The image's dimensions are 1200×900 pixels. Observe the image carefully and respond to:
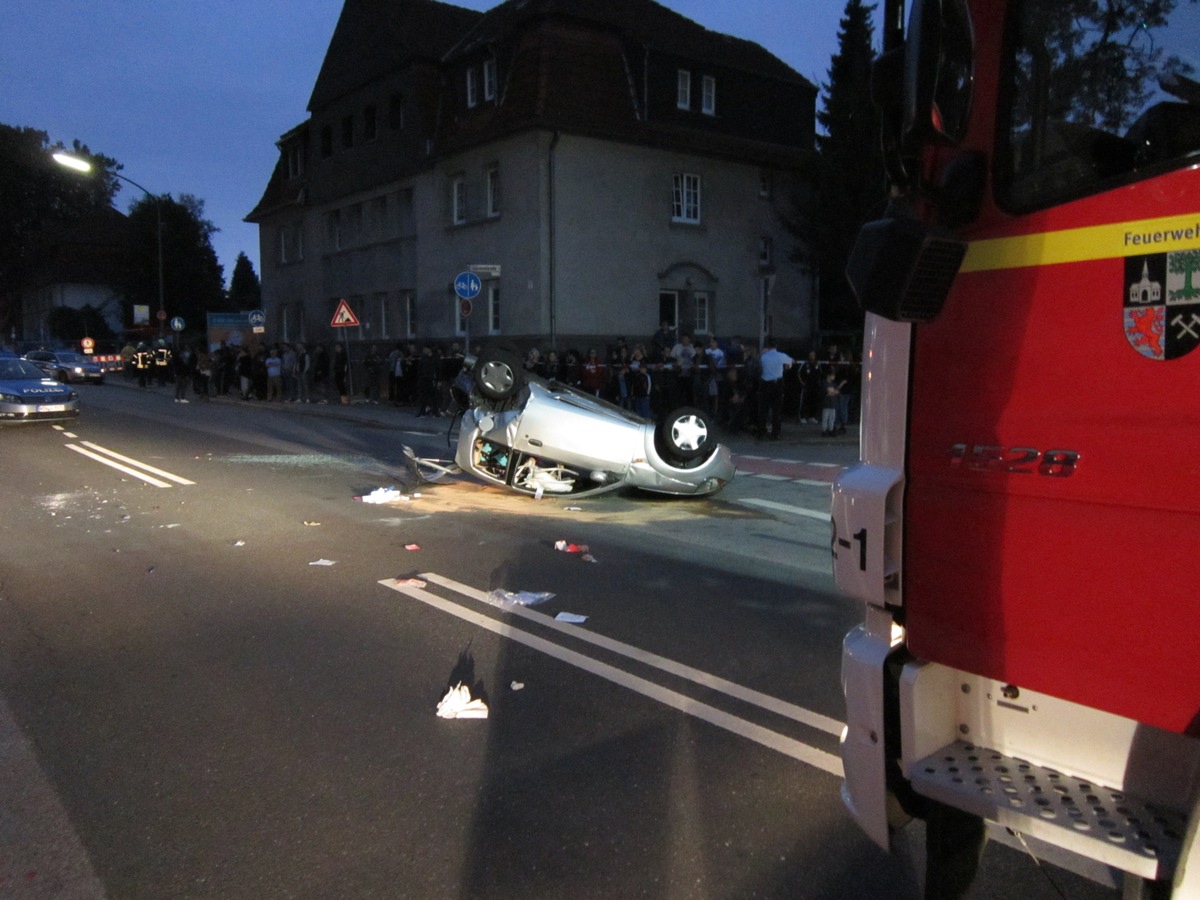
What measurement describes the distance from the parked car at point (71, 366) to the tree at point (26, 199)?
2460 cm

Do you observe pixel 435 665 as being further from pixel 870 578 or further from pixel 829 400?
pixel 829 400

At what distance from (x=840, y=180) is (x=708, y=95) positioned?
19.2 feet

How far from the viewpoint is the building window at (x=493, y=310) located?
26.5 m

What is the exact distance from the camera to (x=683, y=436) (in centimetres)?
1035

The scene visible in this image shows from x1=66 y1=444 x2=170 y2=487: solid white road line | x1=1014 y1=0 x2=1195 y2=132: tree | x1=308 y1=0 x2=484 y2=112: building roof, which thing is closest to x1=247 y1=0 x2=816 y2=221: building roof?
x1=308 y1=0 x2=484 y2=112: building roof

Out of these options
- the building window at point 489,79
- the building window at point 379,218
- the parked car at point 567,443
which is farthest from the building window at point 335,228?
the parked car at point 567,443

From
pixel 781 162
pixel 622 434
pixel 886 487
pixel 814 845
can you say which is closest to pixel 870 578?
pixel 886 487

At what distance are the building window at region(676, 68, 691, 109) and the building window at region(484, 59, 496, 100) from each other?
5132 millimetres

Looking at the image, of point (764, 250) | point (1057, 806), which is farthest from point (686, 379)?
point (1057, 806)

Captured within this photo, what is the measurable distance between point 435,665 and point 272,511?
556 centimetres

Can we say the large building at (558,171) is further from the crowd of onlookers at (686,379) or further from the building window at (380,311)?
the crowd of onlookers at (686,379)

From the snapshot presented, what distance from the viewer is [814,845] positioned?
3463 millimetres

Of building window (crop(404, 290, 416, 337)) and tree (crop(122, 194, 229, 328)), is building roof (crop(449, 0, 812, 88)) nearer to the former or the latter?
building window (crop(404, 290, 416, 337))

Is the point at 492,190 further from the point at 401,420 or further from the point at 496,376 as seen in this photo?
the point at 496,376
